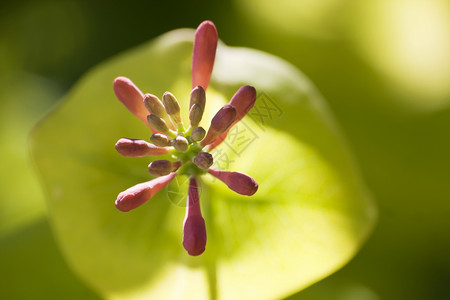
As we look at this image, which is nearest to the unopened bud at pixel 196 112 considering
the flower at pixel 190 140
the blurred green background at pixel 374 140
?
the flower at pixel 190 140

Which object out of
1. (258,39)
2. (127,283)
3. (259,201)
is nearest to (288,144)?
(259,201)

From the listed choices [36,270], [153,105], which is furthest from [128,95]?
[36,270]

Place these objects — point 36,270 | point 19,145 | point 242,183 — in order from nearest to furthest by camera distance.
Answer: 1. point 242,183
2. point 36,270
3. point 19,145

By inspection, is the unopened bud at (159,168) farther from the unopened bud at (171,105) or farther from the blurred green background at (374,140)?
the blurred green background at (374,140)

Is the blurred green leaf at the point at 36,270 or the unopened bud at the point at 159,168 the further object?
the blurred green leaf at the point at 36,270

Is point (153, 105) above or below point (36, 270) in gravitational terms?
above

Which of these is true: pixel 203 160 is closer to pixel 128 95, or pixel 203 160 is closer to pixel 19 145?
pixel 128 95

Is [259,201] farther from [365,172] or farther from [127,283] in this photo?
[365,172]
